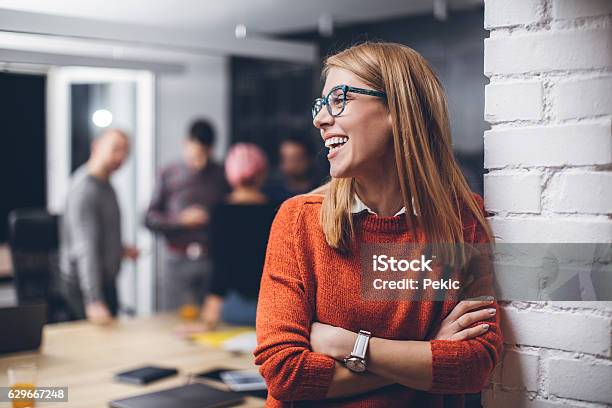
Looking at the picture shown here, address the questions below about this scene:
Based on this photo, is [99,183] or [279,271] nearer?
[279,271]

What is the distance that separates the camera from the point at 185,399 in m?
1.89

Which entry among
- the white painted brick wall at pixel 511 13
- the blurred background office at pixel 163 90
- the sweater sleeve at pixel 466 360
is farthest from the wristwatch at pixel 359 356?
the blurred background office at pixel 163 90

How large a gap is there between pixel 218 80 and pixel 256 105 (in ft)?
2.62

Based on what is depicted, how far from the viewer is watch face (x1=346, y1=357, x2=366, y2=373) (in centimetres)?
131

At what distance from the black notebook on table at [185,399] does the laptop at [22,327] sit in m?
0.65

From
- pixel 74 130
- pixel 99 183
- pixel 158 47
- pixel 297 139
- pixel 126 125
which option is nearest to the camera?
pixel 158 47

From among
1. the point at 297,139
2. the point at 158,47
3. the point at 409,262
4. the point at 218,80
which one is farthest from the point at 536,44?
the point at 218,80

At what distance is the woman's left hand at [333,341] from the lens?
133cm

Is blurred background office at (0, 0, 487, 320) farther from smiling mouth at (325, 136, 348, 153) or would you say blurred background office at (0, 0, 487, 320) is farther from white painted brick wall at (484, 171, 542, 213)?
white painted brick wall at (484, 171, 542, 213)

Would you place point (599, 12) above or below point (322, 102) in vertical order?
above

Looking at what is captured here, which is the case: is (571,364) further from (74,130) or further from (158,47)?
(74,130)

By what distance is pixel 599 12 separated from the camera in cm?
118

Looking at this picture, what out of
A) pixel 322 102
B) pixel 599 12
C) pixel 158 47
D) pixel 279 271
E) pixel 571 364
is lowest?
pixel 571 364

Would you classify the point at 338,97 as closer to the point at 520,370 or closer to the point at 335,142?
the point at 335,142
